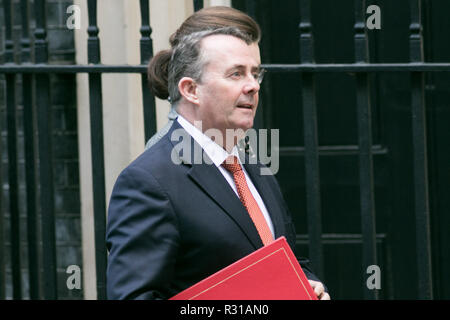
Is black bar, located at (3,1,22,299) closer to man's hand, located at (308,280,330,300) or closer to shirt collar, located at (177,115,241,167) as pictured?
shirt collar, located at (177,115,241,167)

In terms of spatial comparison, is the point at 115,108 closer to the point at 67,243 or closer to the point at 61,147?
the point at 61,147

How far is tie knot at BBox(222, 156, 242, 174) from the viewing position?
246 cm

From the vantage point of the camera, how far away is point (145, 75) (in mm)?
3295

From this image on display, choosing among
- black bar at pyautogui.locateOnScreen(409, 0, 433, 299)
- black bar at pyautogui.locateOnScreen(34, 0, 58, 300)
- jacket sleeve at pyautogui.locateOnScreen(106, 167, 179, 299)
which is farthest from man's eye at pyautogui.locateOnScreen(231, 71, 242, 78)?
black bar at pyautogui.locateOnScreen(34, 0, 58, 300)

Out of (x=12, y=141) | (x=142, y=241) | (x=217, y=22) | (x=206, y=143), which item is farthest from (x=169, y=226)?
(x=12, y=141)

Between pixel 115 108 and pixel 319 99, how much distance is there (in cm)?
109

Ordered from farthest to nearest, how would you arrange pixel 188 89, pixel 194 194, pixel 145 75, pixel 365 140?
pixel 145 75
pixel 365 140
pixel 188 89
pixel 194 194

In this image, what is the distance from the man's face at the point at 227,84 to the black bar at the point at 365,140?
90 cm

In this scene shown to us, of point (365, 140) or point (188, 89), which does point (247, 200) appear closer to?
point (188, 89)

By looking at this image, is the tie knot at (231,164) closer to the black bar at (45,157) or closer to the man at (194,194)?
the man at (194,194)

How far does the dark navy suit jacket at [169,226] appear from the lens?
2.16 m

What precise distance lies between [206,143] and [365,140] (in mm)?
982

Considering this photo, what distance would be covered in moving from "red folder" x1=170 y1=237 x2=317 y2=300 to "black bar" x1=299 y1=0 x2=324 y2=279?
958 mm

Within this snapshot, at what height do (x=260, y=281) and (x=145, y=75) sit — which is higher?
(x=145, y=75)
